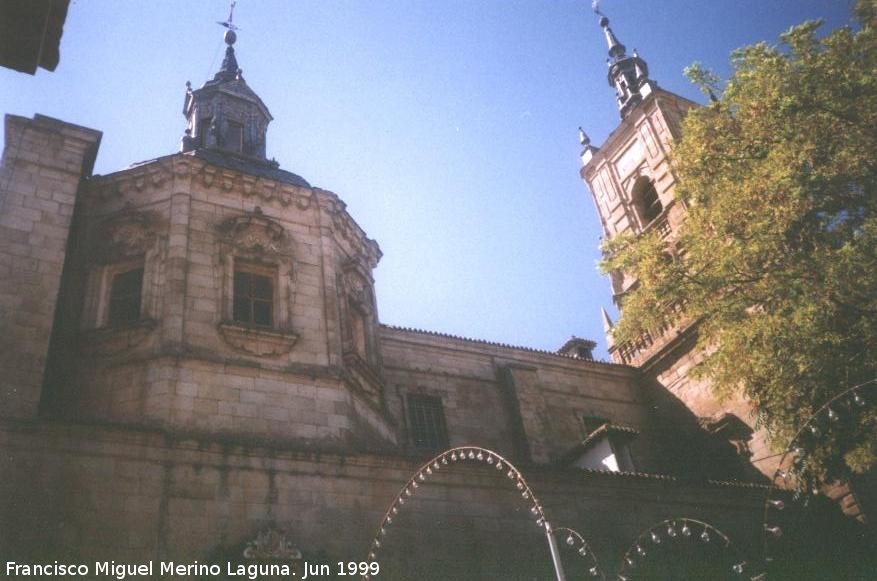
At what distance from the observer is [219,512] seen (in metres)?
10.2

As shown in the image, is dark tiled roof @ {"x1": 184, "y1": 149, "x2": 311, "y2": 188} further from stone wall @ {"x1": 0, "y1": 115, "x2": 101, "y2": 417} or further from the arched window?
the arched window

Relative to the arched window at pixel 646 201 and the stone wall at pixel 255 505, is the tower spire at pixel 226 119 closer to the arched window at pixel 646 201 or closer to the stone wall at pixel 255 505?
the stone wall at pixel 255 505

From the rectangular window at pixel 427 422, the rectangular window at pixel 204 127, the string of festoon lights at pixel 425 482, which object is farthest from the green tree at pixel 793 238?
the rectangular window at pixel 204 127

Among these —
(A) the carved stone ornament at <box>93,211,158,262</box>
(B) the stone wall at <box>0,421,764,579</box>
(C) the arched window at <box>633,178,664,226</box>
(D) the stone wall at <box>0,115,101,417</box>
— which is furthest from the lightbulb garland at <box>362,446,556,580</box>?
(C) the arched window at <box>633,178,664,226</box>

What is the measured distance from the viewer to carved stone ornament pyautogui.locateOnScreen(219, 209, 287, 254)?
46.9 feet

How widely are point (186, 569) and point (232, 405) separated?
295 centimetres

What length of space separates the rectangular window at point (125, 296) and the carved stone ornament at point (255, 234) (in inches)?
71.8

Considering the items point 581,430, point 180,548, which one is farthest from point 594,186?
point 180,548

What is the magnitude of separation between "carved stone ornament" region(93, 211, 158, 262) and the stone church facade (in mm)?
34

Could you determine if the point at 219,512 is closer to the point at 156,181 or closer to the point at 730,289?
the point at 156,181

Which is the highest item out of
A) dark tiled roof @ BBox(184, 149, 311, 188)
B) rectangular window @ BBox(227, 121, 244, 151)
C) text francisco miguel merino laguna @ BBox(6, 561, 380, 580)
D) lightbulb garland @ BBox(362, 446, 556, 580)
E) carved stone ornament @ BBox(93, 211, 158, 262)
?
rectangular window @ BBox(227, 121, 244, 151)

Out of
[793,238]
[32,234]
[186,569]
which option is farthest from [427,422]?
[32,234]

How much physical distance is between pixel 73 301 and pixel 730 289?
467 inches

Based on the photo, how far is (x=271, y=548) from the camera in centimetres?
1004
